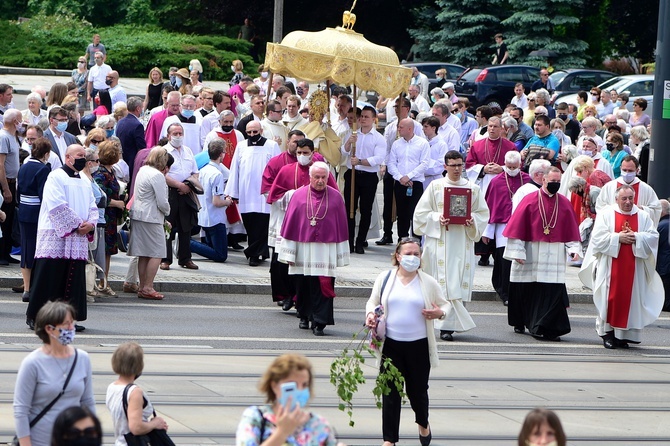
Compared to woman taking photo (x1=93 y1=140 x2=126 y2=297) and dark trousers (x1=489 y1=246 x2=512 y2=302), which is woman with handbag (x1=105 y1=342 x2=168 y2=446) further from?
dark trousers (x1=489 y1=246 x2=512 y2=302)

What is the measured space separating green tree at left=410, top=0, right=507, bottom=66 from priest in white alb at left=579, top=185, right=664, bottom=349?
29386mm

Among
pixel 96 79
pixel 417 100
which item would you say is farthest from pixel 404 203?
pixel 96 79

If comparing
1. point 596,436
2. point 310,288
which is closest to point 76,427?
point 596,436

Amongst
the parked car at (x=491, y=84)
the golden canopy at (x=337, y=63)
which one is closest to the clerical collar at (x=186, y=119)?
the golden canopy at (x=337, y=63)

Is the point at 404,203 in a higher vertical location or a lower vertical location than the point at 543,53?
lower

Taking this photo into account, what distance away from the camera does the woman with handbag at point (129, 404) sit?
784cm

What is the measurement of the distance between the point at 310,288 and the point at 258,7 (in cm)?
3418

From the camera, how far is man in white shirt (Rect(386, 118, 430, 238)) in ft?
63.4

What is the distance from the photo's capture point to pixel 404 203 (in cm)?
1966

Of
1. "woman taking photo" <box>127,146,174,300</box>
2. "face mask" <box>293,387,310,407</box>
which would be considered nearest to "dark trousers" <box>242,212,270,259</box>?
"woman taking photo" <box>127,146,174,300</box>

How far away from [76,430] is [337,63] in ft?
44.5

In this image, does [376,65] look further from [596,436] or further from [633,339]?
[596,436]

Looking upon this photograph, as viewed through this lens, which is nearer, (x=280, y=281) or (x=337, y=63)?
(x=280, y=281)

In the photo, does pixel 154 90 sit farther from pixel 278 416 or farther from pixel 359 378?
pixel 278 416
